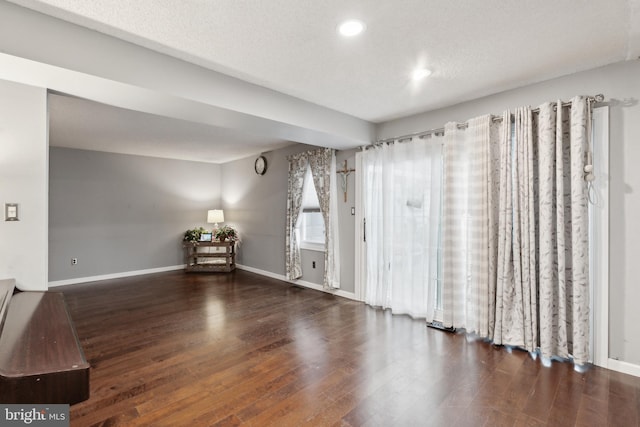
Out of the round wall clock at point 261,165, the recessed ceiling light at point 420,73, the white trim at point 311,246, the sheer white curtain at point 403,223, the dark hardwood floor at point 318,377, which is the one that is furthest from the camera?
the round wall clock at point 261,165

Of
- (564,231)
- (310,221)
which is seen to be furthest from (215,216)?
(564,231)

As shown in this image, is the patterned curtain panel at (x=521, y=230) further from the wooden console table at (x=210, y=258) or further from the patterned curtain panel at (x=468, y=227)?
the wooden console table at (x=210, y=258)

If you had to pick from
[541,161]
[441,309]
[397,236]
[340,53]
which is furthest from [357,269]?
[340,53]

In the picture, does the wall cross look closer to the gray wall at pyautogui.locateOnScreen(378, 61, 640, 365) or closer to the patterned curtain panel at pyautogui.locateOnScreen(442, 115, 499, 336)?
the patterned curtain panel at pyautogui.locateOnScreen(442, 115, 499, 336)

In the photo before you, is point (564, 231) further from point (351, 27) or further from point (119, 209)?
point (119, 209)

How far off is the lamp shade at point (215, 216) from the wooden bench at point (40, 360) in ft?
17.2

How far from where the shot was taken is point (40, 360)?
1.06m

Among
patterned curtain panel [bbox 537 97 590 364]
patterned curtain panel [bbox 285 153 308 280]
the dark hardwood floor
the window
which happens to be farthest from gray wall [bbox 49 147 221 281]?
patterned curtain panel [bbox 537 97 590 364]

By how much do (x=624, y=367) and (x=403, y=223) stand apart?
2.22m

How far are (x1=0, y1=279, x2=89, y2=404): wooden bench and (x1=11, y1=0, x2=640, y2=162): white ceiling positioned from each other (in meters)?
1.76

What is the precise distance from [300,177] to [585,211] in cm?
373

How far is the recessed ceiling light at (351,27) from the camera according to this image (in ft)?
Result: 6.29

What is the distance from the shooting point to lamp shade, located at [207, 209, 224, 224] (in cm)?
678

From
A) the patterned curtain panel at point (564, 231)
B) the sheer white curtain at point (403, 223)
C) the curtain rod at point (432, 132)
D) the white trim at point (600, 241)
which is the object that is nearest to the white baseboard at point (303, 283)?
the sheer white curtain at point (403, 223)
